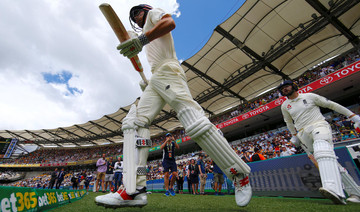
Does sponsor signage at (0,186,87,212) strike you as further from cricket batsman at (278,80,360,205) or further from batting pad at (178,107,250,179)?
cricket batsman at (278,80,360,205)

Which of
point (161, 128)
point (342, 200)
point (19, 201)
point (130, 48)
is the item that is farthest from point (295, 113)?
point (161, 128)

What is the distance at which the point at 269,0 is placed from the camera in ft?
32.8

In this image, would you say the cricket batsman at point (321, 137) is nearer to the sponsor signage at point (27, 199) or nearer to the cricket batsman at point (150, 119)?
the cricket batsman at point (150, 119)

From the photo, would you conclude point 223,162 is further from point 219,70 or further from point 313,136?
point 219,70

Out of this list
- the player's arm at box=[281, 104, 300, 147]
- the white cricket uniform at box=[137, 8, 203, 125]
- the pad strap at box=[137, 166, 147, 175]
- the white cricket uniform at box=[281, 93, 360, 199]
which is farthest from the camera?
the player's arm at box=[281, 104, 300, 147]

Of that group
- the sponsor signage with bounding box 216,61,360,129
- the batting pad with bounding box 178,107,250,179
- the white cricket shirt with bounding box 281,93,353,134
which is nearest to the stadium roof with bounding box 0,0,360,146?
the sponsor signage with bounding box 216,61,360,129

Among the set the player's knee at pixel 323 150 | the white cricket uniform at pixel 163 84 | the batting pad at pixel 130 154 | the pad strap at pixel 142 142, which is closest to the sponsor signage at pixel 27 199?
the batting pad at pixel 130 154

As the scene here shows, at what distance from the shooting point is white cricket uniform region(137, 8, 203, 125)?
1590mm

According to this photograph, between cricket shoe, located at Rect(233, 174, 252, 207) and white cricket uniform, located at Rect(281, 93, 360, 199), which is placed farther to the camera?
white cricket uniform, located at Rect(281, 93, 360, 199)

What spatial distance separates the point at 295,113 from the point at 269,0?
410 inches

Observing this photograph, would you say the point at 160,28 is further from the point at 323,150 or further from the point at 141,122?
the point at 323,150

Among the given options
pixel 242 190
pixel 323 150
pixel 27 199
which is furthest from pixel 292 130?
pixel 27 199

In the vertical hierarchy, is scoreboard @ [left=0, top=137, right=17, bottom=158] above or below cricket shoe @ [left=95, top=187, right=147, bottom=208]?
above

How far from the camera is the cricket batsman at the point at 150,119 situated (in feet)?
4.67
